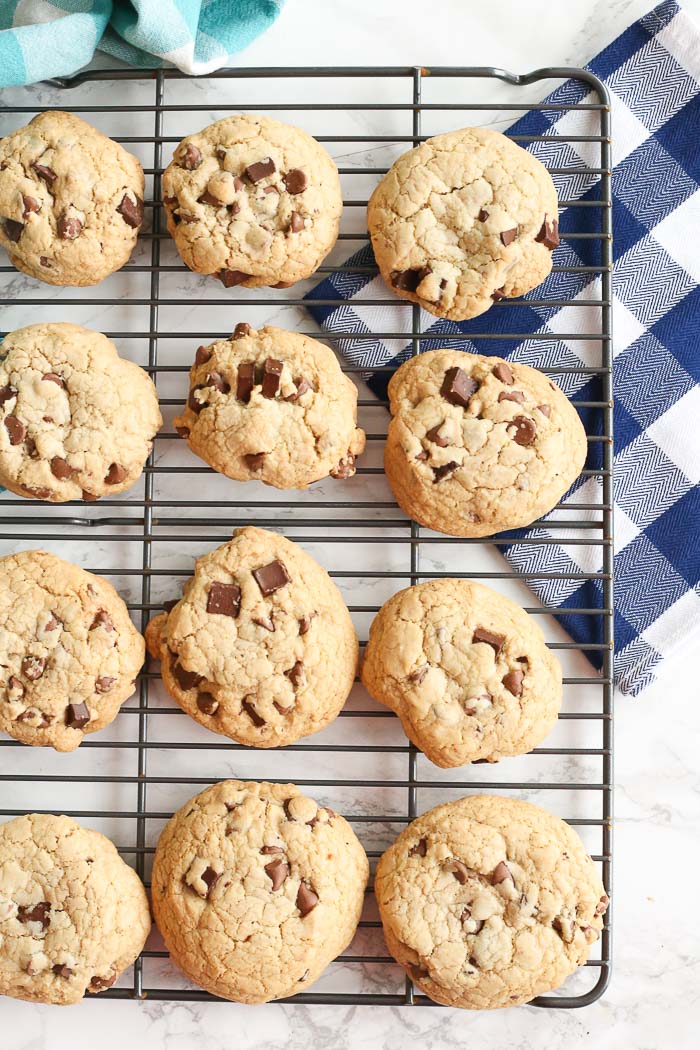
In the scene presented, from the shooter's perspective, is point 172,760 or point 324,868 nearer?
point 324,868

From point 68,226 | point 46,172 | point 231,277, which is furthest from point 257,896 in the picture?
point 46,172

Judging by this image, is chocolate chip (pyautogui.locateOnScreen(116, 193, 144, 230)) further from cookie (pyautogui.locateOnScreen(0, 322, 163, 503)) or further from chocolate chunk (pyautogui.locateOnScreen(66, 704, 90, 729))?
chocolate chunk (pyautogui.locateOnScreen(66, 704, 90, 729))

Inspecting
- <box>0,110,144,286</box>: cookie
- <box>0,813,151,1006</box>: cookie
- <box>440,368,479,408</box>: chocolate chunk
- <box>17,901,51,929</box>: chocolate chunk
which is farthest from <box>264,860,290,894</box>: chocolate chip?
<box>0,110,144,286</box>: cookie

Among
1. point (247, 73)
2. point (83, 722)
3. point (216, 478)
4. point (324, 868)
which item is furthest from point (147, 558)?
point (247, 73)

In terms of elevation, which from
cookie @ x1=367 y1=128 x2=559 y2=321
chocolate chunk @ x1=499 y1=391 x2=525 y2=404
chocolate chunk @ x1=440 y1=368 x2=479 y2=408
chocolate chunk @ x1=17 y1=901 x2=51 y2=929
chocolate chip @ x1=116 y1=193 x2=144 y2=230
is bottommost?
chocolate chunk @ x1=17 y1=901 x2=51 y2=929

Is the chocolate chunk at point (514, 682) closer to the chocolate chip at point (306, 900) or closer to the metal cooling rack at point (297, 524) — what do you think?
the metal cooling rack at point (297, 524)

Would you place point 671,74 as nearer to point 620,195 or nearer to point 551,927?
point 620,195
